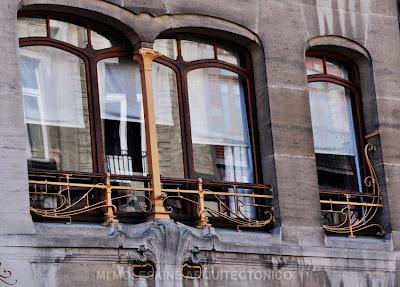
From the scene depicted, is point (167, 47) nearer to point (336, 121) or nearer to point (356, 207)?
point (336, 121)

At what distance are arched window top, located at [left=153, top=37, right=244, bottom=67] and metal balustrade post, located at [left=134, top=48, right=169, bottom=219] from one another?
637 millimetres

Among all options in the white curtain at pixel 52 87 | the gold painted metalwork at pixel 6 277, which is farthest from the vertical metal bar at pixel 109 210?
the gold painted metalwork at pixel 6 277

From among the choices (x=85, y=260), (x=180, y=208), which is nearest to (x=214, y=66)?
(x=180, y=208)

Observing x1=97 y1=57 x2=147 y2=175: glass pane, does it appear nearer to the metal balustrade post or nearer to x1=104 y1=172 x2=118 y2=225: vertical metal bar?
the metal balustrade post

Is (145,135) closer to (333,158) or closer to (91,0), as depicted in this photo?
(91,0)

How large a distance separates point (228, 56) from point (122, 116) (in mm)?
2210

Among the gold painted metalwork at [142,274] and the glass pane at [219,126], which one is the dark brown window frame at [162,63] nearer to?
the glass pane at [219,126]

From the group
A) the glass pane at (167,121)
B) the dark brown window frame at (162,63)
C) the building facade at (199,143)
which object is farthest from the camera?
the glass pane at (167,121)

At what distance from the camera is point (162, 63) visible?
22.0m

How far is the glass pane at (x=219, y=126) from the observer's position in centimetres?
2205

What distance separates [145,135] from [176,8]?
6.48ft

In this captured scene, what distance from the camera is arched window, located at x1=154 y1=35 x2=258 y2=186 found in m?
22.0

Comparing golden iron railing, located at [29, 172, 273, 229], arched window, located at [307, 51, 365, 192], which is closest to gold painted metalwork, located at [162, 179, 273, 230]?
golden iron railing, located at [29, 172, 273, 229]

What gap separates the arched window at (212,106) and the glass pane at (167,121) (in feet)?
0.12
